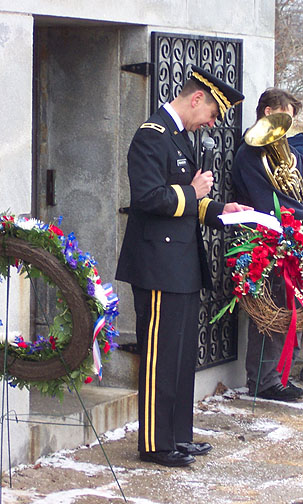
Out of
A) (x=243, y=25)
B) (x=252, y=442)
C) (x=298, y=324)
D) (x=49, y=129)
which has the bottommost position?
(x=252, y=442)

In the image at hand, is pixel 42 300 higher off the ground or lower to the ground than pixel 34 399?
higher

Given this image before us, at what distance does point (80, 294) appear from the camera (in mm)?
4566

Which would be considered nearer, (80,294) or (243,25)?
(80,294)

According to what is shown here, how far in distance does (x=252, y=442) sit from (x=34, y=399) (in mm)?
1270

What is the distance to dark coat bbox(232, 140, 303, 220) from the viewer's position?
22.3 feet

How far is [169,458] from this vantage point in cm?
570

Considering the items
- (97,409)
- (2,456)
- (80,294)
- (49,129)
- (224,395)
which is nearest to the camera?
(80,294)

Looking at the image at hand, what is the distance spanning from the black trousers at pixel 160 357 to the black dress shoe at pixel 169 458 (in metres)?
0.03

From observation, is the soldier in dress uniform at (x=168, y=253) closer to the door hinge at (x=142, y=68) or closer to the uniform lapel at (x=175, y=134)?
the uniform lapel at (x=175, y=134)

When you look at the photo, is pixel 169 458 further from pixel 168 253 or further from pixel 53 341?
pixel 53 341

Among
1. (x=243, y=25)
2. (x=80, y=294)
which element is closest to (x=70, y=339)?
(x=80, y=294)

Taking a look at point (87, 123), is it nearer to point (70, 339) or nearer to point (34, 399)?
point (34, 399)

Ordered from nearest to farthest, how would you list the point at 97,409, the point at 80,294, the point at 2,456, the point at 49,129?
the point at 80,294
the point at 2,456
the point at 97,409
the point at 49,129

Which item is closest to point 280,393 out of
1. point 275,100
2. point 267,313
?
point 267,313
